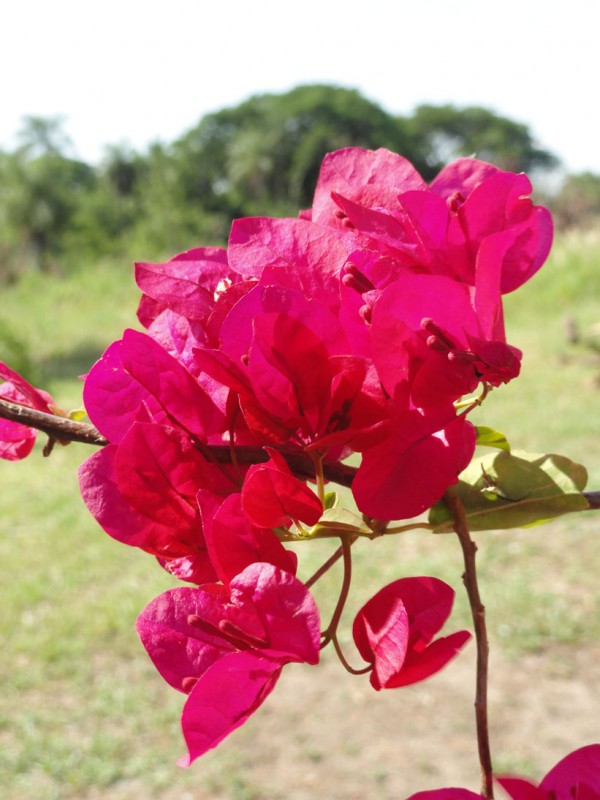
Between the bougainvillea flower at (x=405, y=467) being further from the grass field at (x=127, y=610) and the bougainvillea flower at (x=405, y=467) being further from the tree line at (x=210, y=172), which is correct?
the tree line at (x=210, y=172)

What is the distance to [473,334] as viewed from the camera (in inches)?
9.4

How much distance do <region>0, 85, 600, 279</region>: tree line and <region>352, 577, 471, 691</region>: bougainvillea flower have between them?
849cm

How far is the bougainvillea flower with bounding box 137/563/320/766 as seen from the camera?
0.22 meters

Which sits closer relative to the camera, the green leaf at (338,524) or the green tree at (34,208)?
the green leaf at (338,524)

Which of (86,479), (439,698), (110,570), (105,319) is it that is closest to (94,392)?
(86,479)

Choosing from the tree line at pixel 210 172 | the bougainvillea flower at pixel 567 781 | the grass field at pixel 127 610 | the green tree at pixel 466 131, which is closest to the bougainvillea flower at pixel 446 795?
the bougainvillea flower at pixel 567 781

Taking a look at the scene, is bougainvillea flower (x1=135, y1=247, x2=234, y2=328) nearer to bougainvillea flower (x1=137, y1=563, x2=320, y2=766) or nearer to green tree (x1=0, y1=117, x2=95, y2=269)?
bougainvillea flower (x1=137, y1=563, x2=320, y2=766)

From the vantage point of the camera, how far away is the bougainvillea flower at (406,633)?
0.23m

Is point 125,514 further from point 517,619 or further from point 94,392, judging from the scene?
point 517,619

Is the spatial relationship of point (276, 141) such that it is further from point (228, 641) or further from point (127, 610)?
point (228, 641)

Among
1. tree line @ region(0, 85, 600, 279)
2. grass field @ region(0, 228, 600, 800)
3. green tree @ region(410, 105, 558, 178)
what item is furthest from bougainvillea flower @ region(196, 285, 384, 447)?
green tree @ region(410, 105, 558, 178)

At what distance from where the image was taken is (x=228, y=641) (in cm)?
23

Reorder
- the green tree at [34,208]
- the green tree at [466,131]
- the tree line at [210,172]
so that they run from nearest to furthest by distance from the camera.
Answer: the tree line at [210,172]
the green tree at [34,208]
the green tree at [466,131]

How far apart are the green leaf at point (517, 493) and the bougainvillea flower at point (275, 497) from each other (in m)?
0.05
